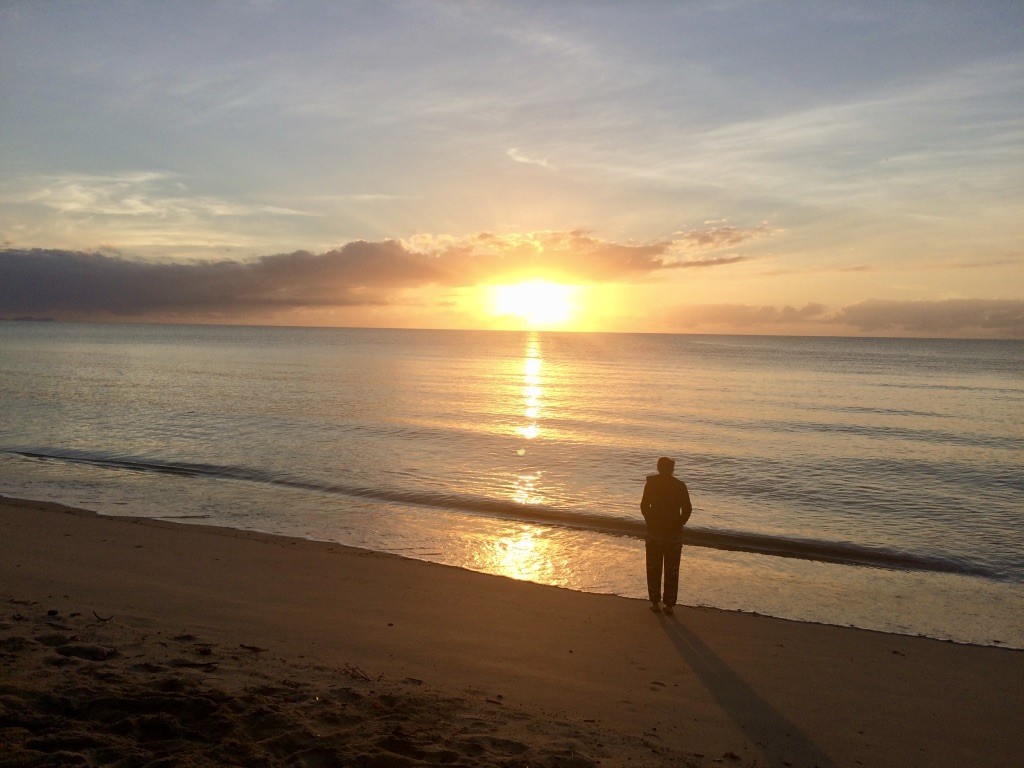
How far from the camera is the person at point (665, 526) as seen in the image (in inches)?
399

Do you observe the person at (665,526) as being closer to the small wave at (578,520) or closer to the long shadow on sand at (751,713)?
the long shadow on sand at (751,713)

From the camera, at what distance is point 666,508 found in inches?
398

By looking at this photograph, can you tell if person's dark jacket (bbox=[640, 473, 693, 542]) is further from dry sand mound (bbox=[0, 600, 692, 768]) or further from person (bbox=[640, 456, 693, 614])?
dry sand mound (bbox=[0, 600, 692, 768])

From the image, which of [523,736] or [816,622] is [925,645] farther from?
[523,736]

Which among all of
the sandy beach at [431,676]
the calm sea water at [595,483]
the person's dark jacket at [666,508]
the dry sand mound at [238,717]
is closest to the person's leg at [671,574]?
the person's dark jacket at [666,508]

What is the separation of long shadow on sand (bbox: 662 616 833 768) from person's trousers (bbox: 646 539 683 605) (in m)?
0.99

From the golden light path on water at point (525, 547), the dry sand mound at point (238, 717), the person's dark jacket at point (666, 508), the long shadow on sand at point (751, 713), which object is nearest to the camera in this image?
the dry sand mound at point (238, 717)

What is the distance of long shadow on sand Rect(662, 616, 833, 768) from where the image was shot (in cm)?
640

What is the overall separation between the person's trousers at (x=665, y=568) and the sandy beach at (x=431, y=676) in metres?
0.43

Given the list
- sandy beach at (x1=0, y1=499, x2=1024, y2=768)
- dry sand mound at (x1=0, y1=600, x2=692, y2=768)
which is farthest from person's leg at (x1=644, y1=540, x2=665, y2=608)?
dry sand mound at (x1=0, y1=600, x2=692, y2=768)

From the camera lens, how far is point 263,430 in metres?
30.1

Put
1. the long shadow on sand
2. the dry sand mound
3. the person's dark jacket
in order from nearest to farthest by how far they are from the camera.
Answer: the dry sand mound → the long shadow on sand → the person's dark jacket

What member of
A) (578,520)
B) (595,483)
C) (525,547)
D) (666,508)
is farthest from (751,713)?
Answer: (595,483)

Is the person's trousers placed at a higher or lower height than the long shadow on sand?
higher
